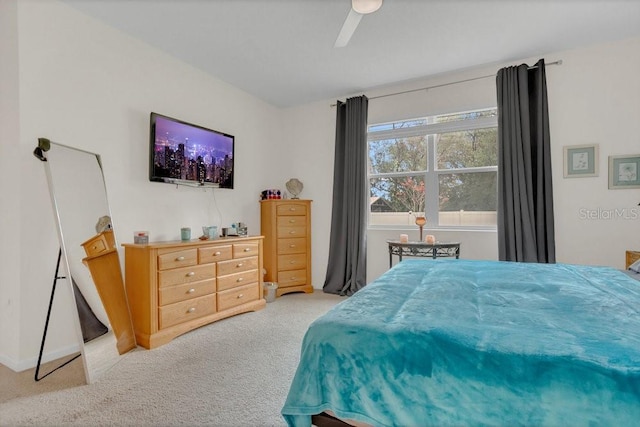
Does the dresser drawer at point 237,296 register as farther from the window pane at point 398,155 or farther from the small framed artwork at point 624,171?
the small framed artwork at point 624,171

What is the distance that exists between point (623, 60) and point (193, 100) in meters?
4.44

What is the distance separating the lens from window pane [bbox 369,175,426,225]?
4.20 meters

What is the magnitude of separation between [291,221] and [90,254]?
239cm

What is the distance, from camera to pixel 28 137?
7.48 ft

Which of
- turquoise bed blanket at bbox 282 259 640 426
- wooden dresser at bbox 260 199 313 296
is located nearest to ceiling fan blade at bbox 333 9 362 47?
turquoise bed blanket at bbox 282 259 640 426

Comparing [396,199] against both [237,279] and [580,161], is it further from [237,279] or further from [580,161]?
[237,279]

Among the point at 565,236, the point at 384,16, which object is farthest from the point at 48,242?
the point at 565,236

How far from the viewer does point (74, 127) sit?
2.54 m

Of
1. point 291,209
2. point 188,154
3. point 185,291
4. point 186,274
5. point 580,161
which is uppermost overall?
point 188,154

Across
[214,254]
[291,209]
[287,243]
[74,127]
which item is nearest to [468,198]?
[291,209]

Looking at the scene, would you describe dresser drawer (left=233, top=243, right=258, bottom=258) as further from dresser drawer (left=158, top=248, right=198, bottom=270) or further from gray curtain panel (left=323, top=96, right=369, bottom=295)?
gray curtain panel (left=323, top=96, right=369, bottom=295)

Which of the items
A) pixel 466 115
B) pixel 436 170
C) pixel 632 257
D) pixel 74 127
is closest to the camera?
pixel 74 127

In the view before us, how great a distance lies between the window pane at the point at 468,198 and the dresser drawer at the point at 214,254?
2.62 metres

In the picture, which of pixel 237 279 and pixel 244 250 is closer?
pixel 237 279
